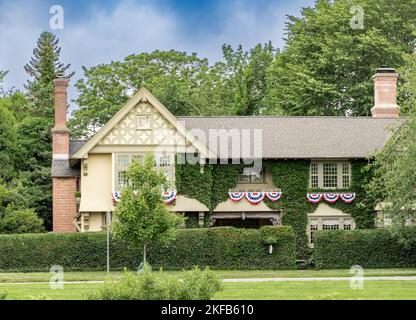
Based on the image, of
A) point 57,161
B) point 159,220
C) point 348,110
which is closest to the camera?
point 159,220

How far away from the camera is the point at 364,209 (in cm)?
4522

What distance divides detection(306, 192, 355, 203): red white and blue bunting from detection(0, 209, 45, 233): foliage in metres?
13.3

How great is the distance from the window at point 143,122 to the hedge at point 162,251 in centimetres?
561

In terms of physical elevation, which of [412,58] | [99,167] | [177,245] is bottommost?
[177,245]

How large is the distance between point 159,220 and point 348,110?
110 ft

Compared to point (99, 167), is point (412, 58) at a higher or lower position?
higher

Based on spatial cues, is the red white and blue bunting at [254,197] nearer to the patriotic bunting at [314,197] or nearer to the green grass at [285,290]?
the patriotic bunting at [314,197]

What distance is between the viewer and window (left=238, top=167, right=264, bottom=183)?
45625 mm

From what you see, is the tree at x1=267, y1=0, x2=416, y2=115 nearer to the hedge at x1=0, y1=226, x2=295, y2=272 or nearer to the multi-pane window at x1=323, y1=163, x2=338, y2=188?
the multi-pane window at x1=323, y1=163, x2=338, y2=188

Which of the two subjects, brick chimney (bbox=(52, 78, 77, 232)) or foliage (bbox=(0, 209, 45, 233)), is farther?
brick chimney (bbox=(52, 78, 77, 232))

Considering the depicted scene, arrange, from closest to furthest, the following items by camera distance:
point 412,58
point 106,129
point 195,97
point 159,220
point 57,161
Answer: point 159,220, point 412,58, point 106,129, point 57,161, point 195,97

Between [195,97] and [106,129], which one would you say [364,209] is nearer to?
[106,129]

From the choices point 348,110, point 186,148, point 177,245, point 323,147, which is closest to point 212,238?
point 177,245

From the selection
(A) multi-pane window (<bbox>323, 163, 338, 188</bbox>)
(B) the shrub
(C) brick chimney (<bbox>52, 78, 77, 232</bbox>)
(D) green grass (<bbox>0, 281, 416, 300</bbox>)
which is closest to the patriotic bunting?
(A) multi-pane window (<bbox>323, 163, 338, 188</bbox>)
